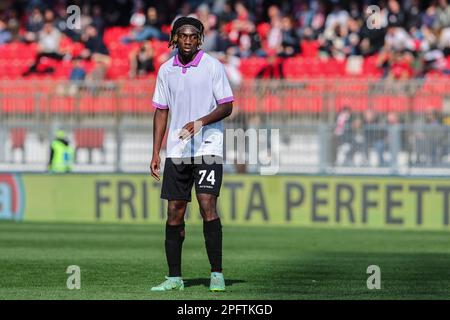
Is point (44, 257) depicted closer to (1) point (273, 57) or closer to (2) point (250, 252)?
(2) point (250, 252)

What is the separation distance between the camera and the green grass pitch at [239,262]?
10.9 metres

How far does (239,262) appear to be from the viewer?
14625 mm

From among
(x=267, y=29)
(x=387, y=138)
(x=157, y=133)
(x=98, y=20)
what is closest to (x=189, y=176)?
(x=157, y=133)

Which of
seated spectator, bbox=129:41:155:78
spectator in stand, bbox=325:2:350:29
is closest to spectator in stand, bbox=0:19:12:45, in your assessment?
seated spectator, bbox=129:41:155:78

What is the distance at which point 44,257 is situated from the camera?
1513 centimetres

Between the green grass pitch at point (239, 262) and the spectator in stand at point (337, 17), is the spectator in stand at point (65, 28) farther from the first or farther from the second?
the green grass pitch at point (239, 262)

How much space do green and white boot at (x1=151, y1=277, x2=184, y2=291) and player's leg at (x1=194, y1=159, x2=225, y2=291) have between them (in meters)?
0.32

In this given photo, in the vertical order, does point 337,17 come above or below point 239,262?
above

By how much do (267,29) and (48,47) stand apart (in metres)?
5.50

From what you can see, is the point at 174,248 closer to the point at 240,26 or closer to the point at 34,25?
the point at 240,26

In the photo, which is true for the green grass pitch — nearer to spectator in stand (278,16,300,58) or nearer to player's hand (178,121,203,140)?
player's hand (178,121,203,140)

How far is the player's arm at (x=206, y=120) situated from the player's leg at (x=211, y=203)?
0.38 m

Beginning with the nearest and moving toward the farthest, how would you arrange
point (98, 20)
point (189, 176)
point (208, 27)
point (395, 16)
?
point (189, 176) < point (395, 16) < point (208, 27) < point (98, 20)

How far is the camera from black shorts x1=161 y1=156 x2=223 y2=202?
10.9 metres
